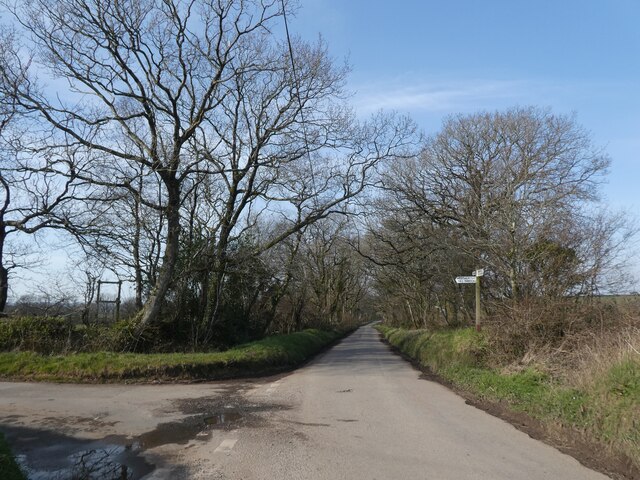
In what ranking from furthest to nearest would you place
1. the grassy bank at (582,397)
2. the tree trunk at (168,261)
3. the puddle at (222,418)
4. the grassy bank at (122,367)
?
the tree trunk at (168,261) < the grassy bank at (122,367) < the puddle at (222,418) < the grassy bank at (582,397)

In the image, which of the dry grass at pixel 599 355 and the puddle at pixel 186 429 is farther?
the dry grass at pixel 599 355

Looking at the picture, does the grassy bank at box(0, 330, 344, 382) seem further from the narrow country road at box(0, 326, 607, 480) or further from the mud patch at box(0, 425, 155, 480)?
the mud patch at box(0, 425, 155, 480)

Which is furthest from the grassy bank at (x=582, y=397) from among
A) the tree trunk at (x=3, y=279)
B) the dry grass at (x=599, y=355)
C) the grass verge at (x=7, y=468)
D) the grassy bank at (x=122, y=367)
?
the tree trunk at (x=3, y=279)

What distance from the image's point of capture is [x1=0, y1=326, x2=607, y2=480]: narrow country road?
622 cm

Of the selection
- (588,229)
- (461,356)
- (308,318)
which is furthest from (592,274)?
Answer: (308,318)

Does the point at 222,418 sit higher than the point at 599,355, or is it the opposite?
the point at 599,355

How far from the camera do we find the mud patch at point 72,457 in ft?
19.6

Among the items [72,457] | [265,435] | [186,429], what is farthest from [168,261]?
[72,457]

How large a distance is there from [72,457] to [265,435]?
2.71 m

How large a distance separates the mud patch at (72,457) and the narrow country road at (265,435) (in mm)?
15

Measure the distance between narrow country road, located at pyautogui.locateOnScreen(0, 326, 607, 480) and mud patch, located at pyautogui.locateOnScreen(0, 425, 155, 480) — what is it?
0.02 m

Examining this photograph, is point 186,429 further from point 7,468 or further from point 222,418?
point 7,468

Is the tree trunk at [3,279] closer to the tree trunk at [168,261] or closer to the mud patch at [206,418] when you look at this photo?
the tree trunk at [168,261]

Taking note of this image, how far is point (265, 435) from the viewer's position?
7938 mm
